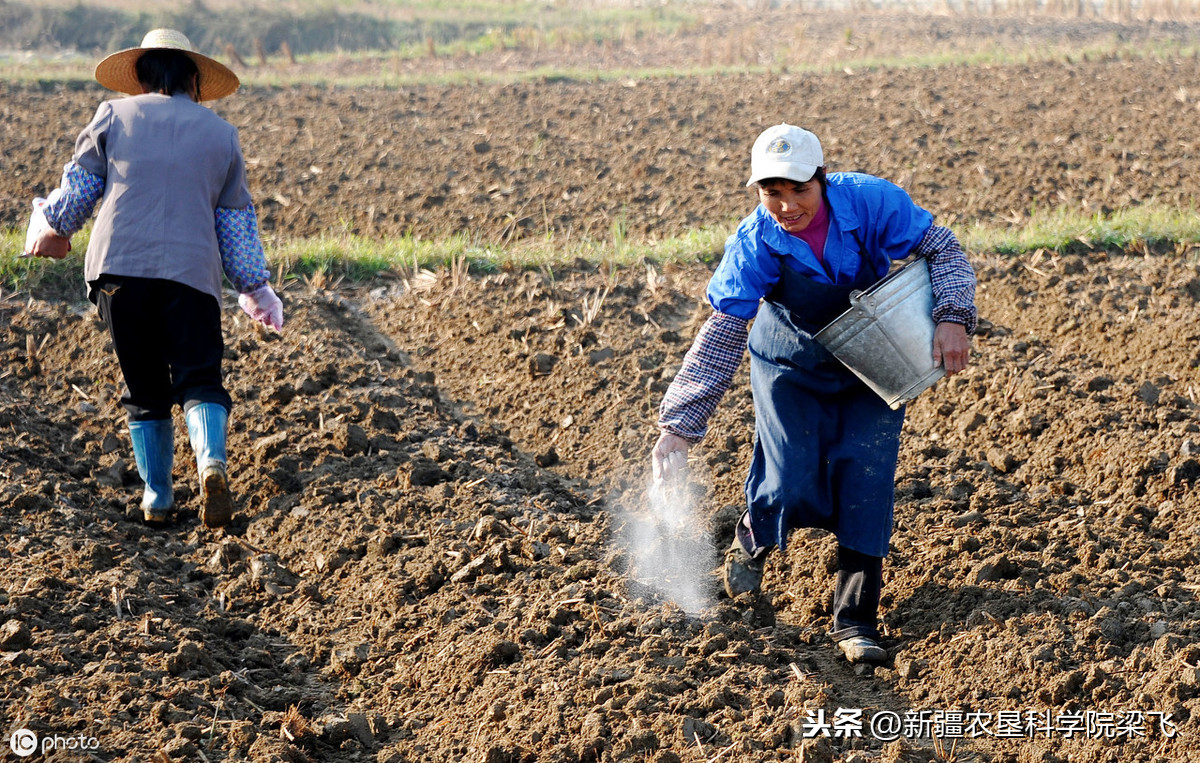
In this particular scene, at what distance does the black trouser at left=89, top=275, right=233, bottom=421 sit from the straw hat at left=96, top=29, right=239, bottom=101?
0.73 metres

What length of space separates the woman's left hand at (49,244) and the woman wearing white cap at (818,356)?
88.4 inches

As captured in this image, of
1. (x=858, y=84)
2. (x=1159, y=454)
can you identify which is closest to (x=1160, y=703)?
(x=1159, y=454)

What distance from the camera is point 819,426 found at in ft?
10.9

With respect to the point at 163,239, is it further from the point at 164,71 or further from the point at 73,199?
the point at 164,71

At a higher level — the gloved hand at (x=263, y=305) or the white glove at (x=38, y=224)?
the white glove at (x=38, y=224)

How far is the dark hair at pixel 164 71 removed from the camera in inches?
163

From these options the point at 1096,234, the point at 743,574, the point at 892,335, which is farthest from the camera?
the point at 1096,234

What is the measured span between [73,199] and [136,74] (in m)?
0.50

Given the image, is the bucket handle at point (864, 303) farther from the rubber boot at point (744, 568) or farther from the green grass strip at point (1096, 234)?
the green grass strip at point (1096, 234)

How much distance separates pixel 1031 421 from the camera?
15.8ft

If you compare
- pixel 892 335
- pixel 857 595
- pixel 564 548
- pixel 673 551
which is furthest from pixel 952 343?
pixel 564 548

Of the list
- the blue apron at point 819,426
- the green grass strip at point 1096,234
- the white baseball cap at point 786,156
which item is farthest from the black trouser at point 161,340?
the green grass strip at point 1096,234

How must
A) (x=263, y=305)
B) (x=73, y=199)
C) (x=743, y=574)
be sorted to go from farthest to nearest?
(x=263, y=305), (x=73, y=199), (x=743, y=574)

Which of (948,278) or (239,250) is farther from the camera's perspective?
(239,250)
